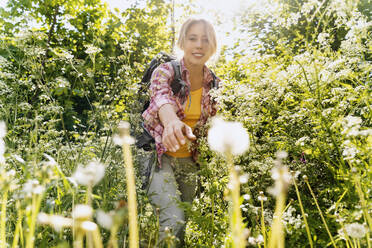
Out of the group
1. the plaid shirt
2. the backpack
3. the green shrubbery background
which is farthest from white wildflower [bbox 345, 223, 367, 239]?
the backpack

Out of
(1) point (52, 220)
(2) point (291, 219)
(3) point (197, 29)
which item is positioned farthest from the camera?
(3) point (197, 29)

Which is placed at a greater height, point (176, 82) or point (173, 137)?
point (176, 82)

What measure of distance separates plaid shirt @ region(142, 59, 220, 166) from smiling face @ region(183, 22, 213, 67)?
99 millimetres

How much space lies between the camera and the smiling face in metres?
2.93

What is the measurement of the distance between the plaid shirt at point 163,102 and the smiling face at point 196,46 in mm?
99

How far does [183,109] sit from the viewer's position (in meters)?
2.80

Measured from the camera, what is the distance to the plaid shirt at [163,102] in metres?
2.47

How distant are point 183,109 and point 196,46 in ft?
2.05

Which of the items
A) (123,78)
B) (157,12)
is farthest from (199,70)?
(157,12)

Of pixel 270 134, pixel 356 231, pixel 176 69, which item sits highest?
pixel 176 69

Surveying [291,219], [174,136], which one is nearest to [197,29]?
[174,136]

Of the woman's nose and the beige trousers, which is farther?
the woman's nose

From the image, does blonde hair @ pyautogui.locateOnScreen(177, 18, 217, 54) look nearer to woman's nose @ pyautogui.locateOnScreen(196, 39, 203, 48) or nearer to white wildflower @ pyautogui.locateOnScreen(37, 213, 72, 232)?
woman's nose @ pyautogui.locateOnScreen(196, 39, 203, 48)

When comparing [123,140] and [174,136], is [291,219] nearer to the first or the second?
[174,136]
